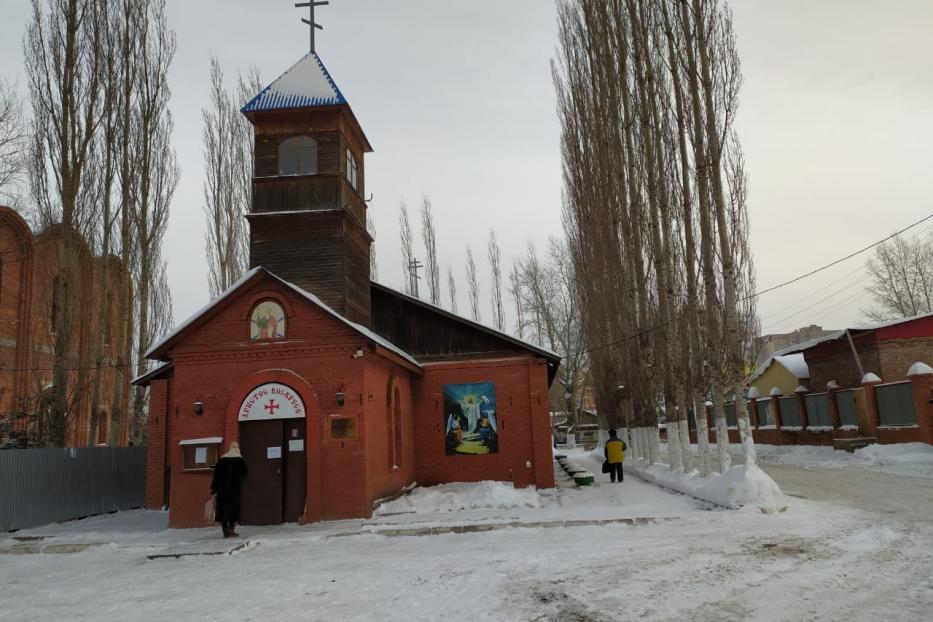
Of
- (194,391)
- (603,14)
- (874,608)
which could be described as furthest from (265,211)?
(874,608)

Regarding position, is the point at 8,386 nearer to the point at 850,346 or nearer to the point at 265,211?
the point at 265,211

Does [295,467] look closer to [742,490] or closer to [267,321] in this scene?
[267,321]

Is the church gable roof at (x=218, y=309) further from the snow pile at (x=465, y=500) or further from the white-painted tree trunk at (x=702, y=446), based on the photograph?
the white-painted tree trunk at (x=702, y=446)

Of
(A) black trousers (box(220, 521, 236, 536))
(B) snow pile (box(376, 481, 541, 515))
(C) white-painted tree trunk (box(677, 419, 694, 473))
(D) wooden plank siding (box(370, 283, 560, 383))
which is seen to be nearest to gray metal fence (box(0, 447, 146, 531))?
(A) black trousers (box(220, 521, 236, 536))

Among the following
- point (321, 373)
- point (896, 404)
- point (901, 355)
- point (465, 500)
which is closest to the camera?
point (321, 373)

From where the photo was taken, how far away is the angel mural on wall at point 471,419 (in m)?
17.5

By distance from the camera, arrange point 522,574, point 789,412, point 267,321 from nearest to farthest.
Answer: point 522,574 < point 267,321 < point 789,412

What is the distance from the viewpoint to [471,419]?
58.0ft

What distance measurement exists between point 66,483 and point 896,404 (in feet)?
86.6

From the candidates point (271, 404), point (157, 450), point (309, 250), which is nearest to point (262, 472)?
point (271, 404)

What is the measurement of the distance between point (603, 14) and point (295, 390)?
15546mm

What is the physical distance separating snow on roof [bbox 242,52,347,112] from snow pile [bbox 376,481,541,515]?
988cm

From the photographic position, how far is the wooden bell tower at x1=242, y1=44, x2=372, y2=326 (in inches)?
608

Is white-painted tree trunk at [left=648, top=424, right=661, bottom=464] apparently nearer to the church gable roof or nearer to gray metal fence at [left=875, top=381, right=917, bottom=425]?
gray metal fence at [left=875, top=381, right=917, bottom=425]
